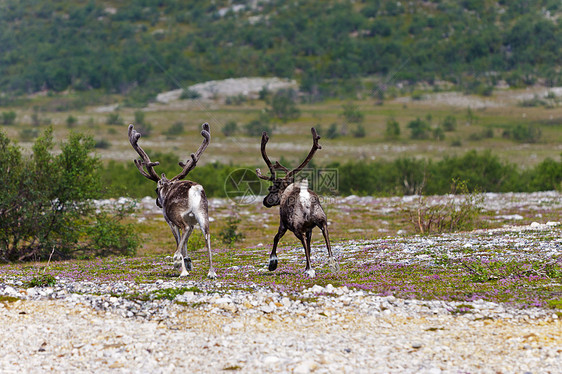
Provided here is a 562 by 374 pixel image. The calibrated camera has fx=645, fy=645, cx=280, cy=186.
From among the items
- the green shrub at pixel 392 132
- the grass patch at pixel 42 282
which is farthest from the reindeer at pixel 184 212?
the green shrub at pixel 392 132

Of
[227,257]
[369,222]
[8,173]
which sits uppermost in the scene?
[8,173]

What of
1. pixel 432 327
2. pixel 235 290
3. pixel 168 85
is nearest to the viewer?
pixel 432 327

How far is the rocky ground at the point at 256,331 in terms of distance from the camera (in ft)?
39.5

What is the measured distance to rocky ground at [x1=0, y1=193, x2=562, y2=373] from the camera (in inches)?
475

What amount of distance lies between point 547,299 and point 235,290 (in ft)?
24.3

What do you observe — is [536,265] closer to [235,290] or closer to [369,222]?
[235,290]

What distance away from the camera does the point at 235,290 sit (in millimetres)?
16281

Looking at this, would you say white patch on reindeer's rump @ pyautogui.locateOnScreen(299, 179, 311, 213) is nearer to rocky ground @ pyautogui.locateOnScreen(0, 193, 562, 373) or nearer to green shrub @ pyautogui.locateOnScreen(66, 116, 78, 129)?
rocky ground @ pyautogui.locateOnScreen(0, 193, 562, 373)

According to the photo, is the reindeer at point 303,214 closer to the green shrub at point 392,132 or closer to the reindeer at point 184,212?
the reindeer at point 184,212

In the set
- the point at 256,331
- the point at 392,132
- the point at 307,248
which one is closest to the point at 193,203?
the point at 307,248

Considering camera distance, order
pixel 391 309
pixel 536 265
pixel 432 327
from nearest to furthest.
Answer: pixel 432 327
pixel 391 309
pixel 536 265

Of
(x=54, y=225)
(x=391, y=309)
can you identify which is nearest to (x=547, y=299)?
(x=391, y=309)

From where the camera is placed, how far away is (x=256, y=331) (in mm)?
13758

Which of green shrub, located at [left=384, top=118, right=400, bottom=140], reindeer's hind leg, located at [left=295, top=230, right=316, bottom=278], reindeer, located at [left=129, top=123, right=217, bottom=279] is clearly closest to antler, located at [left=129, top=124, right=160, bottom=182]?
reindeer, located at [left=129, top=123, right=217, bottom=279]
